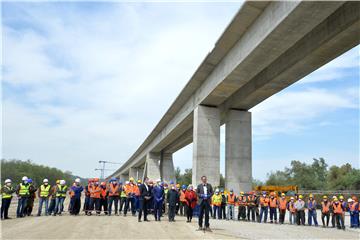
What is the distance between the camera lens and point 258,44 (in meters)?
12.8

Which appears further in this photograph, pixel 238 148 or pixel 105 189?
pixel 238 148

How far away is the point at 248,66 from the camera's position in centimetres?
1498

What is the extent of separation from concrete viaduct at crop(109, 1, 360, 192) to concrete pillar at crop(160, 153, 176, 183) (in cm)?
2201

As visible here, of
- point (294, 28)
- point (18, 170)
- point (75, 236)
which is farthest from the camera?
point (18, 170)

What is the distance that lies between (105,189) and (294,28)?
1065 cm

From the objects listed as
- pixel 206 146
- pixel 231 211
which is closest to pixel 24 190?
pixel 231 211

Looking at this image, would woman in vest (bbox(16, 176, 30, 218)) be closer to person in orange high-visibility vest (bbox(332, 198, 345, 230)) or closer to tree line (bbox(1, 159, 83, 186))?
person in orange high-visibility vest (bbox(332, 198, 345, 230))

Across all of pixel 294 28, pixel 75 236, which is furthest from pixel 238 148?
pixel 75 236

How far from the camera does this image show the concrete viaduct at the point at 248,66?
37.4ft

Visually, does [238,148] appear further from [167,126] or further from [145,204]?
[167,126]

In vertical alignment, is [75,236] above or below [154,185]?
below

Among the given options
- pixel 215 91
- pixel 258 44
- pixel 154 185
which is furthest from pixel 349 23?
pixel 154 185

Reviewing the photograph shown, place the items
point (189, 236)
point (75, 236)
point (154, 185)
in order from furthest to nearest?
point (154, 185) < point (189, 236) < point (75, 236)

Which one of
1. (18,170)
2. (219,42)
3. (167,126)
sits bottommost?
(18,170)
